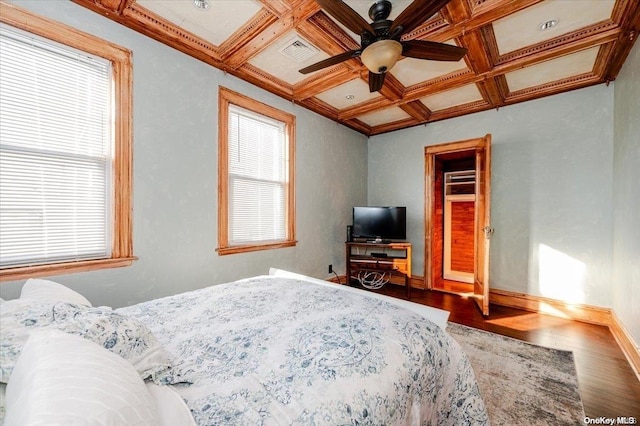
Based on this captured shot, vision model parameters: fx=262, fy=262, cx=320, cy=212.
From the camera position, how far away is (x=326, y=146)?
13.4ft

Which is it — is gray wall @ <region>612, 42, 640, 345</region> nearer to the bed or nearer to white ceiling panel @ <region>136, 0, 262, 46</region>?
the bed

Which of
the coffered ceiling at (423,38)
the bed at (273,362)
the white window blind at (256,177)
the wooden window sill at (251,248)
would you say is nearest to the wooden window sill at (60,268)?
the bed at (273,362)

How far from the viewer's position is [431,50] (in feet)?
6.35

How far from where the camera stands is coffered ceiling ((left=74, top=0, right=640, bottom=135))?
2.03m

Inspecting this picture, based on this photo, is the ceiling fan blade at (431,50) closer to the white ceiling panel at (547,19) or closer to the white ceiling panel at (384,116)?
the white ceiling panel at (547,19)

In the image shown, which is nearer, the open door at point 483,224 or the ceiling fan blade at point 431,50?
the ceiling fan blade at point 431,50

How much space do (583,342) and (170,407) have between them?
11.5ft

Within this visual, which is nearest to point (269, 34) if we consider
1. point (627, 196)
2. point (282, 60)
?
point (282, 60)

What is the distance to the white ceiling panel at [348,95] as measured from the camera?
3248mm

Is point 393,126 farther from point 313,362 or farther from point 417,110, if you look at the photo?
point 313,362

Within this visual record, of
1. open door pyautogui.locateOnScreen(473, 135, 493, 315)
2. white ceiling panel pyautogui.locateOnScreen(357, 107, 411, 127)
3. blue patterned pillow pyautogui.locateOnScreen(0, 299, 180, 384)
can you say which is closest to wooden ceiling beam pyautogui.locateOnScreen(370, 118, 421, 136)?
white ceiling panel pyautogui.locateOnScreen(357, 107, 411, 127)

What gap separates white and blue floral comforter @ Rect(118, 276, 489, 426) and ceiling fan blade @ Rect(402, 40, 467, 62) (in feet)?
5.85

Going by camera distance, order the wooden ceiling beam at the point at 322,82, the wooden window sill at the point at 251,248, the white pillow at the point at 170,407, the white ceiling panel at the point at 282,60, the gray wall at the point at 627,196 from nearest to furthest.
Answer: the white pillow at the point at 170,407 → the gray wall at the point at 627,196 → the white ceiling panel at the point at 282,60 → the wooden window sill at the point at 251,248 → the wooden ceiling beam at the point at 322,82

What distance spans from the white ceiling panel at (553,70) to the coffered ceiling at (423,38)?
0.4 inches
